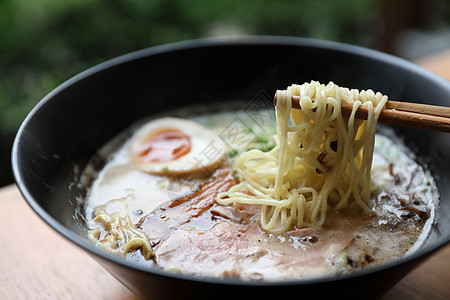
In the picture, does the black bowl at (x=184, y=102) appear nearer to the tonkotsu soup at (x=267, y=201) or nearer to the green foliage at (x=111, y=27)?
the tonkotsu soup at (x=267, y=201)

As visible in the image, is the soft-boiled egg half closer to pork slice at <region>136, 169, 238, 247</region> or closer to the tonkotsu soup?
the tonkotsu soup

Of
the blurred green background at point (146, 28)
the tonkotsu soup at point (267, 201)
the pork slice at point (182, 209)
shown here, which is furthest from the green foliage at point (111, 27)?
the pork slice at point (182, 209)

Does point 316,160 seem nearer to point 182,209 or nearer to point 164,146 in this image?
point 182,209

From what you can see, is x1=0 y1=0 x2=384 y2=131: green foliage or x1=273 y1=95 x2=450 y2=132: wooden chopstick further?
x1=0 y1=0 x2=384 y2=131: green foliage

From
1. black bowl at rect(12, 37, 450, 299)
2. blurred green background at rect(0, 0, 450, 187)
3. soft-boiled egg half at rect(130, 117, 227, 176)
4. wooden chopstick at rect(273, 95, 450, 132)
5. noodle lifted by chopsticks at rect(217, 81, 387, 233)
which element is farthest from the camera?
blurred green background at rect(0, 0, 450, 187)

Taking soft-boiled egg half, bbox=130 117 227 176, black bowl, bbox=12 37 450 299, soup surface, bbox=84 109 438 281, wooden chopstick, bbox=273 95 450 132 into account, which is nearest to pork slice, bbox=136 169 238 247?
soup surface, bbox=84 109 438 281

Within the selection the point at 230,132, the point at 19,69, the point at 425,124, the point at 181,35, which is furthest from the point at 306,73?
the point at 19,69
